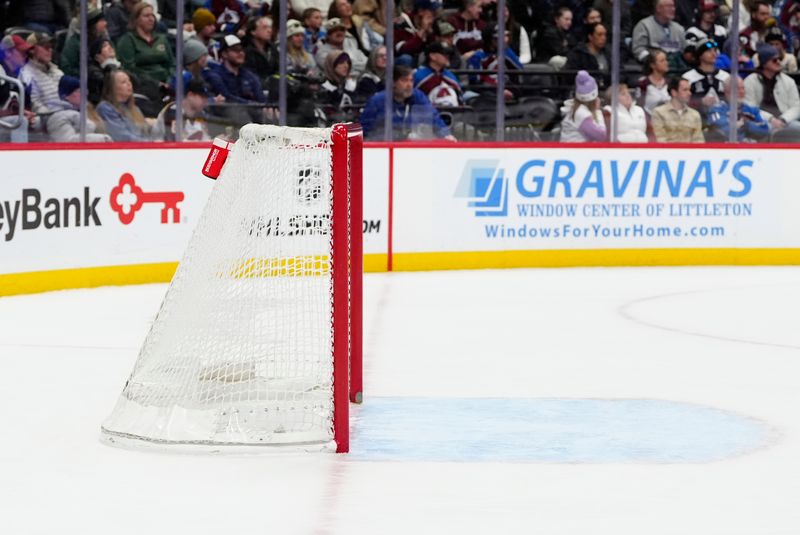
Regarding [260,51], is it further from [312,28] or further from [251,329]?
[251,329]

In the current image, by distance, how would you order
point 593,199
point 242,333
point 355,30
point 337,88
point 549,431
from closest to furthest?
point 242,333
point 549,431
point 337,88
point 355,30
point 593,199

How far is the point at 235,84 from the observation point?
11.2 m

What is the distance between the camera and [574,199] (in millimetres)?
11922

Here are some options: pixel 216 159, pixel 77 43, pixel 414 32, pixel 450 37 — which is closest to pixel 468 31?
pixel 450 37

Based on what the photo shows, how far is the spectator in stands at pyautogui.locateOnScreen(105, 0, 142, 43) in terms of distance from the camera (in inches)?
412

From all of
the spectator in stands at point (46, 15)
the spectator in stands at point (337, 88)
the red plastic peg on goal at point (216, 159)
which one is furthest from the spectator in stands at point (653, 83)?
the red plastic peg on goal at point (216, 159)

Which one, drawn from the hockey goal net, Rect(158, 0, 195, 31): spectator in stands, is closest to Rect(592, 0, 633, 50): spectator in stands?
Rect(158, 0, 195, 31): spectator in stands

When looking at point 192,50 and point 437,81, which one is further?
point 437,81

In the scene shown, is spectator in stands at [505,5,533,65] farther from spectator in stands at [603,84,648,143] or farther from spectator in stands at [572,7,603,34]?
spectator in stands at [603,84,648,143]

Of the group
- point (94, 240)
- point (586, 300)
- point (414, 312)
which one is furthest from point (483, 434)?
point (94, 240)

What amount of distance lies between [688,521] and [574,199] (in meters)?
8.00

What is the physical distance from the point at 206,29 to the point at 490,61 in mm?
2308

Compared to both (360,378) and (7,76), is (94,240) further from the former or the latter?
(360,378)

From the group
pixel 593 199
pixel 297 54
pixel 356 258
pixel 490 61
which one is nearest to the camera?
pixel 356 258
